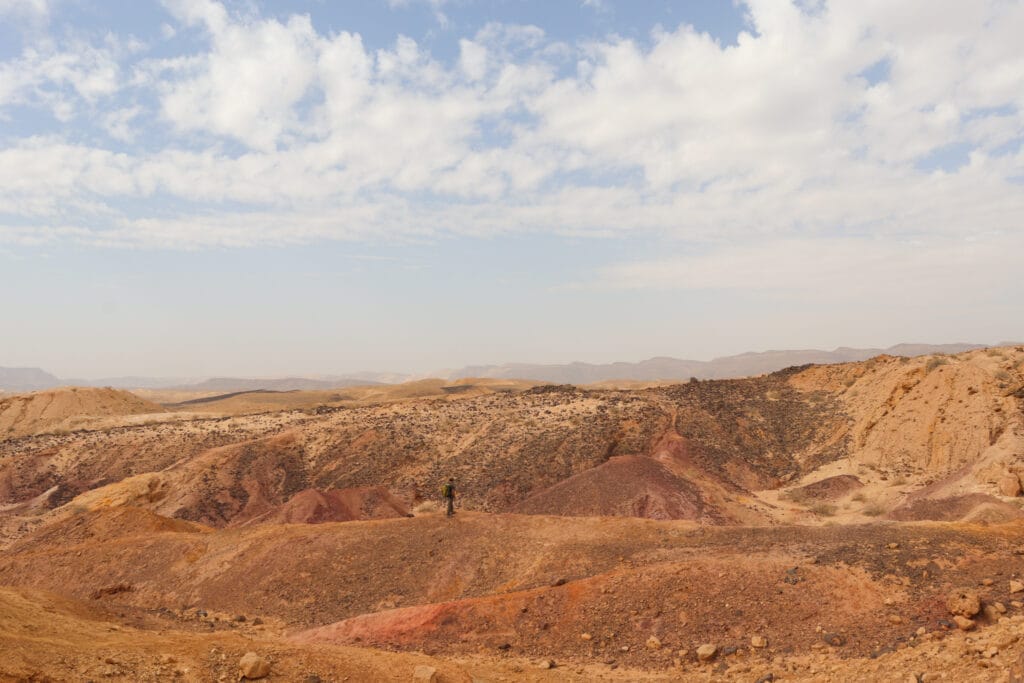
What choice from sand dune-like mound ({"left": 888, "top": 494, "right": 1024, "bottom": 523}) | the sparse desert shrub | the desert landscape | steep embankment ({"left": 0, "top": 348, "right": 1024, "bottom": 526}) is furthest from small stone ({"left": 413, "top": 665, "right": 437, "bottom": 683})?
the sparse desert shrub

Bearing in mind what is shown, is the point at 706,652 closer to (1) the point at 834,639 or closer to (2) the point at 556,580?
(1) the point at 834,639

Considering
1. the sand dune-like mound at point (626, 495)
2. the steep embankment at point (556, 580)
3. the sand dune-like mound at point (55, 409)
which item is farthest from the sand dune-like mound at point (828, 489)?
the sand dune-like mound at point (55, 409)

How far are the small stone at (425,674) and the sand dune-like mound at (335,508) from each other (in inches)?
752

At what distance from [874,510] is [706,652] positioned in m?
19.1

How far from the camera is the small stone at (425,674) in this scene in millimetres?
9148

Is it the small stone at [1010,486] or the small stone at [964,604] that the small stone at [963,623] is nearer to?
the small stone at [964,604]

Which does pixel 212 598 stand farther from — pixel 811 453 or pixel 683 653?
pixel 811 453

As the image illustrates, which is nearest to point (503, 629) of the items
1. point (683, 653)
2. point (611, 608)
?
point (611, 608)

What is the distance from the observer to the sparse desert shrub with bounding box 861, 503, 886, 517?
25.8 meters

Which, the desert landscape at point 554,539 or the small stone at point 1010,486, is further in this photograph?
the small stone at point 1010,486

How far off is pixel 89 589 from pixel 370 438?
2195 cm

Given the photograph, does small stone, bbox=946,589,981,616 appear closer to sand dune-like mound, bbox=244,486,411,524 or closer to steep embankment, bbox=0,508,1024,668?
steep embankment, bbox=0,508,1024,668

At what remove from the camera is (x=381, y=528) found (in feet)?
68.4

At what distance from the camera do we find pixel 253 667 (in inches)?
326
